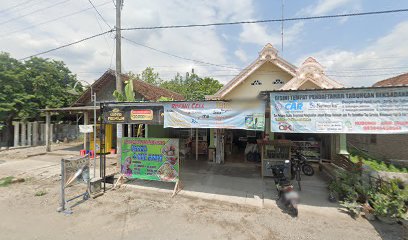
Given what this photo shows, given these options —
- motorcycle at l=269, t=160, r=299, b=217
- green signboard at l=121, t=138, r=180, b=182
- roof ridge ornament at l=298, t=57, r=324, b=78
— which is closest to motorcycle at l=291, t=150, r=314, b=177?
motorcycle at l=269, t=160, r=299, b=217

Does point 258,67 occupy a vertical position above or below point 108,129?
above

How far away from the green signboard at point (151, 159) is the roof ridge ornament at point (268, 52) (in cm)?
776

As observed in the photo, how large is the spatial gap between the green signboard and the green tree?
540 inches

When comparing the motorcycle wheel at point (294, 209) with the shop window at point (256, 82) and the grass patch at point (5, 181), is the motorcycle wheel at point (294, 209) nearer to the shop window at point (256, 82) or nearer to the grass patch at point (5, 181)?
the shop window at point (256, 82)

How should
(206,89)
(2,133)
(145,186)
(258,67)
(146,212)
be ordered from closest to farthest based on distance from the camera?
(146,212) < (145,186) < (258,67) < (2,133) < (206,89)

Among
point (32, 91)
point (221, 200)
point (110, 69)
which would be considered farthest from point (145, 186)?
point (32, 91)

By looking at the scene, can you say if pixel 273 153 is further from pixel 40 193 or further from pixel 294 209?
pixel 40 193

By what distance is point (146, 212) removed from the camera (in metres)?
5.57

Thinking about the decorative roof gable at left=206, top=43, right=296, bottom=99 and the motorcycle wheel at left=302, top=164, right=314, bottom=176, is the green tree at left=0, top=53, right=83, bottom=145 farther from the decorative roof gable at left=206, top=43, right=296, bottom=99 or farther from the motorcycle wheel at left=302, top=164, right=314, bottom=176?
the motorcycle wheel at left=302, top=164, right=314, bottom=176

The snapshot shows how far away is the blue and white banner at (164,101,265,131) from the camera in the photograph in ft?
18.9

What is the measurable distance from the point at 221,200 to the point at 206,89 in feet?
93.5

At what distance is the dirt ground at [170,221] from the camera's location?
14.8 ft

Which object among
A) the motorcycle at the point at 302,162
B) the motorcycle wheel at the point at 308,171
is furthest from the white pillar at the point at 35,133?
the motorcycle wheel at the point at 308,171

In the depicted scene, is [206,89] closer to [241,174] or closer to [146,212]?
[241,174]
